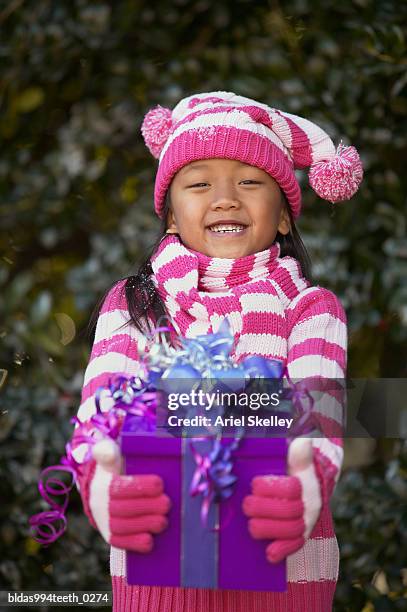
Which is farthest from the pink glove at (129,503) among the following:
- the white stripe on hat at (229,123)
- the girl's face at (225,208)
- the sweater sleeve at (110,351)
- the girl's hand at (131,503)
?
the white stripe on hat at (229,123)

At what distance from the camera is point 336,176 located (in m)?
1.44

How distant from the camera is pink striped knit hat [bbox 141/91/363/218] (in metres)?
1.35

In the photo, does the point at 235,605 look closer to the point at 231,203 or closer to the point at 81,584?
the point at 231,203

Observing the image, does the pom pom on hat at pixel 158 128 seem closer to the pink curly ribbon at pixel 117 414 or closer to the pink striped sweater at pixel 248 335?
the pink striped sweater at pixel 248 335

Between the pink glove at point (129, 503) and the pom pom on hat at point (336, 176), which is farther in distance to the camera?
the pom pom on hat at point (336, 176)

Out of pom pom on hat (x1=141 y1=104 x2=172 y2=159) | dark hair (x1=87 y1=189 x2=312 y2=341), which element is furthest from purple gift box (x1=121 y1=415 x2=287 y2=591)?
pom pom on hat (x1=141 y1=104 x2=172 y2=159)

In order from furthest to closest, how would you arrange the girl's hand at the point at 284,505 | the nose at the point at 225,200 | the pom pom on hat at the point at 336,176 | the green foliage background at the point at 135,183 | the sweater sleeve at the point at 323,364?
1. the green foliage background at the point at 135,183
2. the pom pom on hat at the point at 336,176
3. the nose at the point at 225,200
4. the sweater sleeve at the point at 323,364
5. the girl's hand at the point at 284,505

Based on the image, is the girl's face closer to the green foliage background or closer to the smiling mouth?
the smiling mouth

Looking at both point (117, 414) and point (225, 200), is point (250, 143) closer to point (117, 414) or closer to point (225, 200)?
point (225, 200)

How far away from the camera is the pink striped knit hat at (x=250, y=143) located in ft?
4.42

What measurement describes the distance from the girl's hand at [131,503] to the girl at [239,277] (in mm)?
56

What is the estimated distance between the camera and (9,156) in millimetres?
2102

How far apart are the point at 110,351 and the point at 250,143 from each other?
36 centimetres

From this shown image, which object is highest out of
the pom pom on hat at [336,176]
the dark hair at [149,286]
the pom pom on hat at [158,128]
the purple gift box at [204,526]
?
the pom pom on hat at [158,128]
